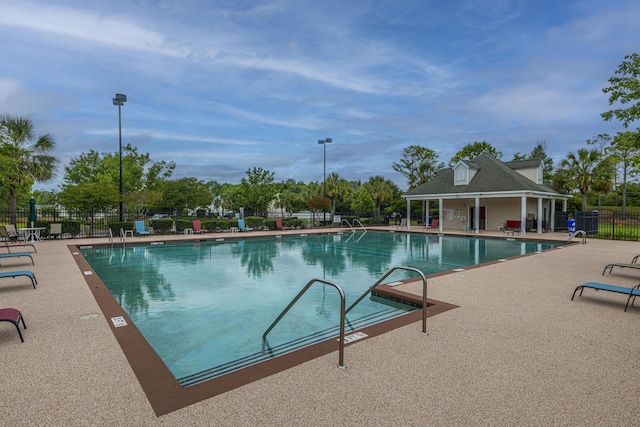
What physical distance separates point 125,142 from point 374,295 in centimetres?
3368

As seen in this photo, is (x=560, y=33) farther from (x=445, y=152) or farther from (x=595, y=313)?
(x=445, y=152)

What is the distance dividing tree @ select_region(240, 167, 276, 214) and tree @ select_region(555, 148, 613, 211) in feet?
83.0

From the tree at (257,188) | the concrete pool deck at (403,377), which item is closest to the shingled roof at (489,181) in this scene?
the tree at (257,188)

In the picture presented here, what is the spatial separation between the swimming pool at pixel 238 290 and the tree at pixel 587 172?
1690cm

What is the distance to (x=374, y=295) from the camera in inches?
297

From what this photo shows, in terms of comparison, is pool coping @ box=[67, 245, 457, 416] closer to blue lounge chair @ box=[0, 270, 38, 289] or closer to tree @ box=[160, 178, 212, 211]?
blue lounge chair @ box=[0, 270, 38, 289]

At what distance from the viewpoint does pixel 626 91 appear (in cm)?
825

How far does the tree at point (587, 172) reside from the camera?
27812 mm

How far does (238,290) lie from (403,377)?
599 cm

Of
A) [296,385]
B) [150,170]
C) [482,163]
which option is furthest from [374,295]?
[150,170]

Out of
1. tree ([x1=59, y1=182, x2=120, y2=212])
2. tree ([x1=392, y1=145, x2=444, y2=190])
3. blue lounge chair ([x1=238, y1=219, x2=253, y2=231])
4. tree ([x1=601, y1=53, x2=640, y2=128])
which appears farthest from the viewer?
tree ([x1=392, y1=145, x2=444, y2=190])

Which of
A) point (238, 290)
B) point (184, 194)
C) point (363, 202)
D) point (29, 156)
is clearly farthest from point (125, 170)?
point (238, 290)

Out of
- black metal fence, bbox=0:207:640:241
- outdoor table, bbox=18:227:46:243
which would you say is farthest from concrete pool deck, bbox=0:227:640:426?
black metal fence, bbox=0:207:640:241

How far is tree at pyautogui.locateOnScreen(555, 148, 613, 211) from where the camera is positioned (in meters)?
27.8
